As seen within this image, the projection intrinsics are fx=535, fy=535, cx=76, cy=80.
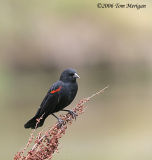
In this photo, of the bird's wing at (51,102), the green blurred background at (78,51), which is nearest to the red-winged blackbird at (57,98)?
the bird's wing at (51,102)

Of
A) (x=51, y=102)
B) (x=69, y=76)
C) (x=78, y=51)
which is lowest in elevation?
(x=51, y=102)

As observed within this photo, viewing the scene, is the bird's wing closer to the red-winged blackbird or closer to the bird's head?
the red-winged blackbird

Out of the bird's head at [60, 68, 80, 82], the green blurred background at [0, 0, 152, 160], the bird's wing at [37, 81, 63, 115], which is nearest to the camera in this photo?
the bird's wing at [37, 81, 63, 115]

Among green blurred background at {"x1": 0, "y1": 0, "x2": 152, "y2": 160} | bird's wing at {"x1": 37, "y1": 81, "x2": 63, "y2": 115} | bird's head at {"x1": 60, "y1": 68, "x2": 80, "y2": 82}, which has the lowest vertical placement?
bird's wing at {"x1": 37, "y1": 81, "x2": 63, "y2": 115}

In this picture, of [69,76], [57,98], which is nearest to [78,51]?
[69,76]

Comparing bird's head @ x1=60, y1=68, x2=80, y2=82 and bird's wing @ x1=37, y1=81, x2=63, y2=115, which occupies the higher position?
bird's head @ x1=60, y1=68, x2=80, y2=82

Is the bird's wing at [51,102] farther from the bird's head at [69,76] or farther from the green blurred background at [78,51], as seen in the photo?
the green blurred background at [78,51]

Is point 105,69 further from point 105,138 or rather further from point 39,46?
point 105,138

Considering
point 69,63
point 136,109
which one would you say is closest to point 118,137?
point 136,109

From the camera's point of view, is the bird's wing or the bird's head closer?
the bird's wing

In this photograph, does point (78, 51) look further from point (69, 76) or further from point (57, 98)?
point (57, 98)

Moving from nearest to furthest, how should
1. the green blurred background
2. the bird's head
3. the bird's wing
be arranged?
the bird's wing, the bird's head, the green blurred background

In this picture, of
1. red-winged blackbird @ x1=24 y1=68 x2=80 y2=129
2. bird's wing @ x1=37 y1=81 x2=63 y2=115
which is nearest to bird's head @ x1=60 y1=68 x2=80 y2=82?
red-winged blackbird @ x1=24 y1=68 x2=80 y2=129

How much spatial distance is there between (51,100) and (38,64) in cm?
1863
